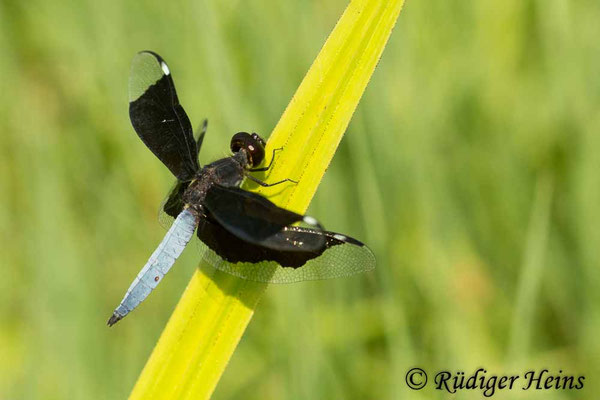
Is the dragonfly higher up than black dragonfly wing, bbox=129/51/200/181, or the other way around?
black dragonfly wing, bbox=129/51/200/181

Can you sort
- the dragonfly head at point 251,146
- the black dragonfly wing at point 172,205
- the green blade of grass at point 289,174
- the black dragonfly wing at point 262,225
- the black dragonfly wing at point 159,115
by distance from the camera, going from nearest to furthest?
1. the green blade of grass at point 289,174
2. the black dragonfly wing at point 262,225
3. the dragonfly head at point 251,146
4. the black dragonfly wing at point 172,205
5. the black dragonfly wing at point 159,115

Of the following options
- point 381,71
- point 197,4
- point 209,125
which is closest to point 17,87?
point 209,125

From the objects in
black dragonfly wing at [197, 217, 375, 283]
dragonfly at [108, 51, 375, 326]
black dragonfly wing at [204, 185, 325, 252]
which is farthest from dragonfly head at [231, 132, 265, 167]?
black dragonfly wing at [197, 217, 375, 283]

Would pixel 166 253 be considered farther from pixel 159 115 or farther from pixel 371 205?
pixel 371 205

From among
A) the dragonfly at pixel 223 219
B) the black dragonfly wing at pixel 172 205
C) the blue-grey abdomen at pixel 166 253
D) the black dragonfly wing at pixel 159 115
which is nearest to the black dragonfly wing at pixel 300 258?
the dragonfly at pixel 223 219

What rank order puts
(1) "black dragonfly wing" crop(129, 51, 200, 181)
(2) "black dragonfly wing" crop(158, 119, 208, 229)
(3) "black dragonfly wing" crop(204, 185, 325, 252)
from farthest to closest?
(1) "black dragonfly wing" crop(129, 51, 200, 181)
(2) "black dragonfly wing" crop(158, 119, 208, 229)
(3) "black dragonfly wing" crop(204, 185, 325, 252)

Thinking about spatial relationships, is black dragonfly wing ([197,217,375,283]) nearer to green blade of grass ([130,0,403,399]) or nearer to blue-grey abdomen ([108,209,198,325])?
green blade of grass ([130,0,403,399])

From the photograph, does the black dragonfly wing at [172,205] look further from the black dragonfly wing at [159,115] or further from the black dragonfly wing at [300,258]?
the black dragonfly wing at [300,258]
